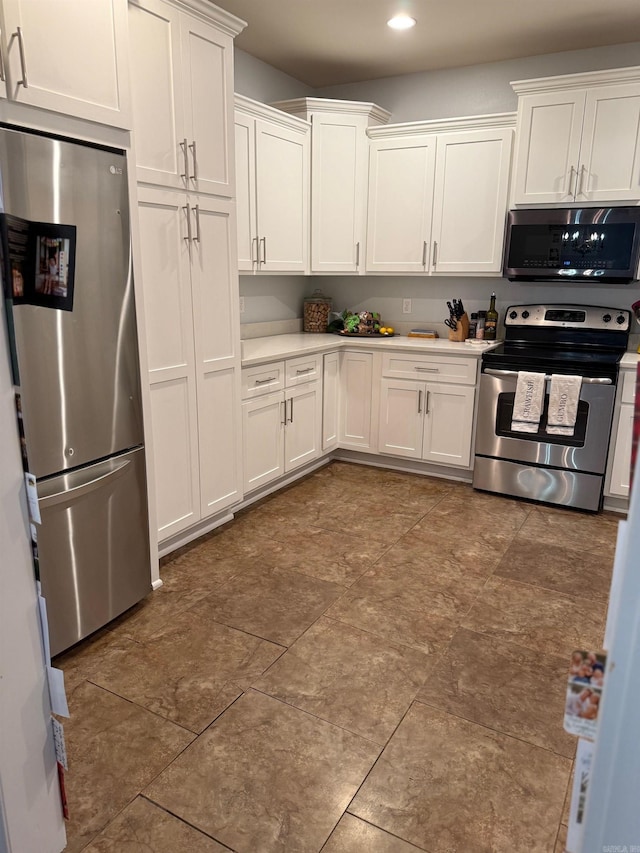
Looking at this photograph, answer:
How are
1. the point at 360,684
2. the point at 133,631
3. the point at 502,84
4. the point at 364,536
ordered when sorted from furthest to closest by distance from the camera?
the point at 502,84
the point at 364,536
the point at 133,631
the point at 360,684

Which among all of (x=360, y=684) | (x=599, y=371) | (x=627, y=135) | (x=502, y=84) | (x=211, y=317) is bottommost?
(x=360, y=684)

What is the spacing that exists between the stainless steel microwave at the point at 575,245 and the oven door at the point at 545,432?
70 cm

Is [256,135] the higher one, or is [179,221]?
[256,135]

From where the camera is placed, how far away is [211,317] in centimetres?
283

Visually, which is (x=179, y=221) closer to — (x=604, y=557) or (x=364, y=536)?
(x=364, y=536)

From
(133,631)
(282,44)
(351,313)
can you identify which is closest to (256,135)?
(282,44)

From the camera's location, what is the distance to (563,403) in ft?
11.3

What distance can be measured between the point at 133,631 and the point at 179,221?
5.61 ft

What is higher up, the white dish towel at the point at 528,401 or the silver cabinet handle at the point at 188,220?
the silver cabinet handle at the point at 188,220

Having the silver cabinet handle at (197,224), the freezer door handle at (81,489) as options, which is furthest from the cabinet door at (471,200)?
the freezer door handle at (81,489)

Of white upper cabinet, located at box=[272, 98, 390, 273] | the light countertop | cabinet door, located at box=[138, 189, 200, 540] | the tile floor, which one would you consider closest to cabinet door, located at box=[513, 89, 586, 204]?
the light countertop

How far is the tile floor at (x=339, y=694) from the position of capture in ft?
5.07

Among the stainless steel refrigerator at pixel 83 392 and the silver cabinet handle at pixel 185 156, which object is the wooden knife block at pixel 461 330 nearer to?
the silver cabinet handle at pixel 185 156

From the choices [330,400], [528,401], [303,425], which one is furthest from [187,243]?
[528,401]
